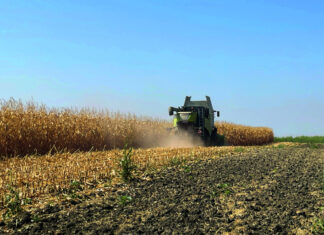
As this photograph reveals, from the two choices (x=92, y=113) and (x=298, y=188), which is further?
(x=92, y=113)

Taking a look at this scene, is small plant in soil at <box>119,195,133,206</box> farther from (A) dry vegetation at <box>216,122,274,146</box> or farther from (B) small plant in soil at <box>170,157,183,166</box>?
(A) dry vegetation at <box>216,122,274,146</box>

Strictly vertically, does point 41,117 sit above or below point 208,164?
above

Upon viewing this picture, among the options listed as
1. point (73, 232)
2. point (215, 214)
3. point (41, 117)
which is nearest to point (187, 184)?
point (215, 214)

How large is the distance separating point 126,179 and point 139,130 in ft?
45.8

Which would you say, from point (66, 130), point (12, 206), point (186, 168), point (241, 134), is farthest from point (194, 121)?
point (241, 134)

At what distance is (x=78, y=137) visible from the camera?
17.8m

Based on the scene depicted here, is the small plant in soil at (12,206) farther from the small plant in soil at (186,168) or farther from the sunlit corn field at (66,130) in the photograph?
the sunlit corn field at (66,130)

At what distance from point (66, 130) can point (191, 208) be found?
39.2ft

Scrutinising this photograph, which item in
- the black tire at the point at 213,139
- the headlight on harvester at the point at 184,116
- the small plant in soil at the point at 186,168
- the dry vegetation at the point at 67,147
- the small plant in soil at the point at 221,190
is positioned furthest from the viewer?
the black tire at the point at 213,139

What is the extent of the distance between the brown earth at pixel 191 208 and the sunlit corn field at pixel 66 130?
694cm

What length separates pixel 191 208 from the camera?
6504mm

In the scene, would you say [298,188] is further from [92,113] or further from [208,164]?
[92,113]

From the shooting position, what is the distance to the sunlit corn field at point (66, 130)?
15.4m

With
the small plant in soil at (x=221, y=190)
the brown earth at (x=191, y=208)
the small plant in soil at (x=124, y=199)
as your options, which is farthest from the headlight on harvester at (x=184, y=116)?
the small plant in soil at (x=124, y=199)
